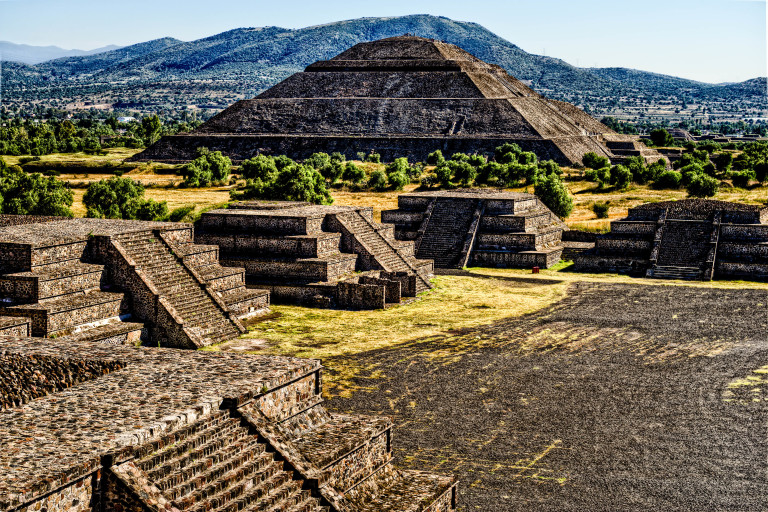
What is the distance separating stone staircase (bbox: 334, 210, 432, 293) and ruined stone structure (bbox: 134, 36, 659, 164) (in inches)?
2136

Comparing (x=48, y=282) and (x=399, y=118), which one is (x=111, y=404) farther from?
(x=399, y=118)

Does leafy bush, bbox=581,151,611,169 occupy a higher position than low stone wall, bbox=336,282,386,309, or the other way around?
leafy bush, bbox=581,151,611,169

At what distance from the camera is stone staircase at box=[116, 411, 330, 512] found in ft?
43.0

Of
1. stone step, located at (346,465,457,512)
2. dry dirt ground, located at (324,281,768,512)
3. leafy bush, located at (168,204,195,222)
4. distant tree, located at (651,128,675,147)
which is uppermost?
distant tree, located at (651,128,675,147)

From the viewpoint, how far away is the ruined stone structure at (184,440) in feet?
40.9

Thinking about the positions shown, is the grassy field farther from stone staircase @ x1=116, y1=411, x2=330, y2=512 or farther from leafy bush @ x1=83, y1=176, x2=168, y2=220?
stone staircase @ x1=116, y1=411, x2=330, y2=512

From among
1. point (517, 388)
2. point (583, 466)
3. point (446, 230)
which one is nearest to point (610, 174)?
point (446, 230)

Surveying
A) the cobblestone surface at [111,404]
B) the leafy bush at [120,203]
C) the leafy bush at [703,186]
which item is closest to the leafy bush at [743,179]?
the leafy bush at [703,186]

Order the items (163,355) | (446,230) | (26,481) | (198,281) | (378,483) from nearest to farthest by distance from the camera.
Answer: (26,481) → (378,483) → (163,355) → (198,281) → (446,230)

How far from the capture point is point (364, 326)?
102 ft

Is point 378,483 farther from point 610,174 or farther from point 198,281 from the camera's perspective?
point 610,174

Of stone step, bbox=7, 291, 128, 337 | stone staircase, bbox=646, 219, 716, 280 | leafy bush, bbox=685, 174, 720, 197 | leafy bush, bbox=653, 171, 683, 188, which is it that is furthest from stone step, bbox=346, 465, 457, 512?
leafy bush, bbox=653, 171, 683, 188

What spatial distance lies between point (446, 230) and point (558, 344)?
19673 millimetres

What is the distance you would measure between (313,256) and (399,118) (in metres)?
71.4
